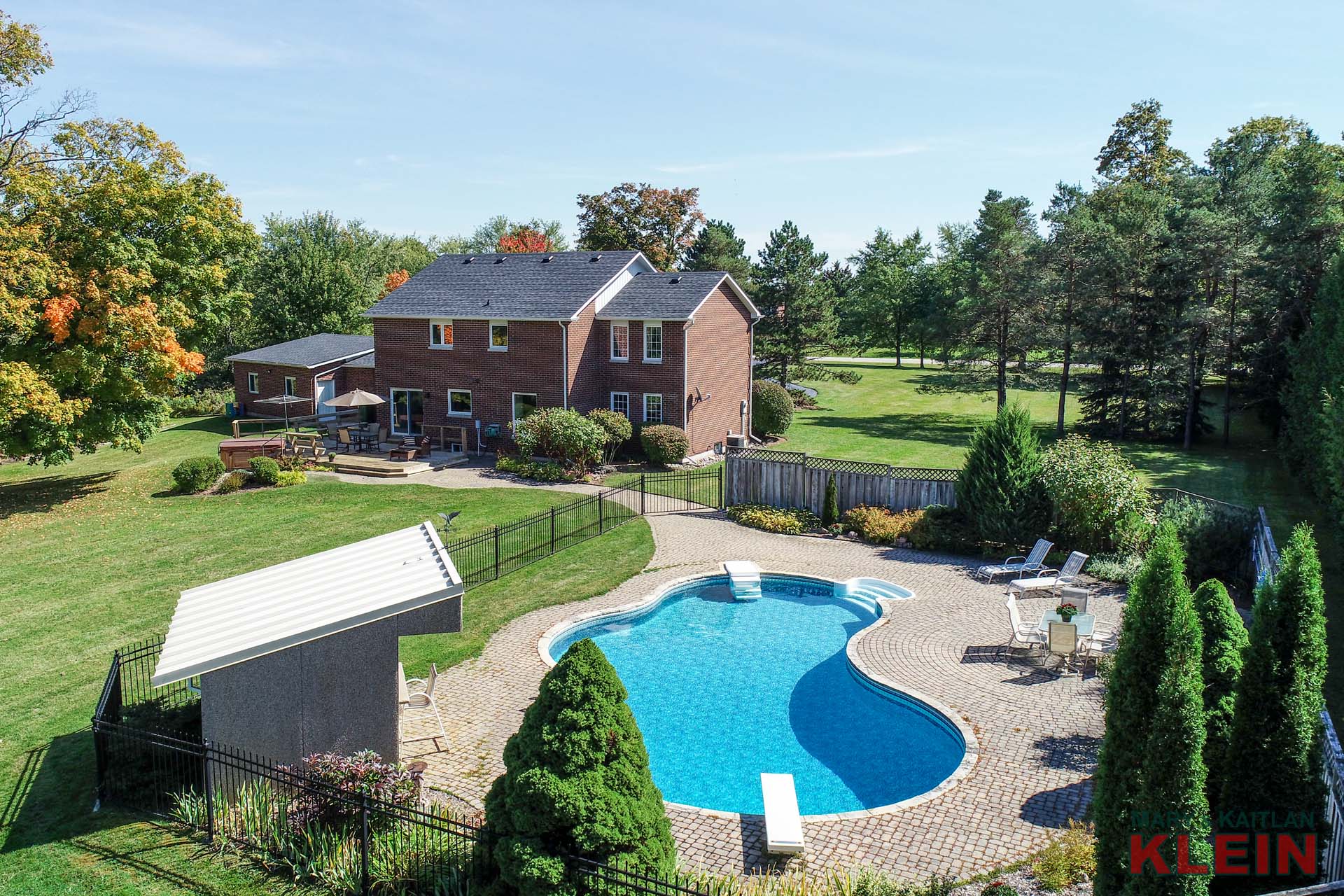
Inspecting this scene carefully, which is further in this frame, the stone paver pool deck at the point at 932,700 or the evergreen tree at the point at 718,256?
the evergreen tree at the point at 718,256

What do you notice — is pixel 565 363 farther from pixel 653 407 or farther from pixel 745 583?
pixel 745 583

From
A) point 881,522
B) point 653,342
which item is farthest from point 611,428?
point 881,522

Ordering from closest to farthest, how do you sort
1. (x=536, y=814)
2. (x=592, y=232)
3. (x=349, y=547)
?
(x=536, y=814), (x=349, y=547), (x=592, y=232)

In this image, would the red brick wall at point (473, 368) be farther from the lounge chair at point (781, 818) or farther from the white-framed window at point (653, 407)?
the lounge chair at point (781, 818)

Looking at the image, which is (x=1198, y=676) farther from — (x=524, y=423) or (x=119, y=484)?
(x=119, y=484)

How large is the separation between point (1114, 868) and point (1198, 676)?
5.72ft

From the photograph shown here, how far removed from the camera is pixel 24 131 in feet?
84.8

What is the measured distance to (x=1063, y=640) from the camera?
14234mm

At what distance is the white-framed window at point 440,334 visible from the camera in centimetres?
3509

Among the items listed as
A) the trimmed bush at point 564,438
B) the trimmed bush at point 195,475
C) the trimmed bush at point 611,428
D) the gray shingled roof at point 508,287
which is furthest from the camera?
the gray shingled roof at point 508,287

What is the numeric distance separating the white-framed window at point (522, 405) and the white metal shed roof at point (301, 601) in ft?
67.7

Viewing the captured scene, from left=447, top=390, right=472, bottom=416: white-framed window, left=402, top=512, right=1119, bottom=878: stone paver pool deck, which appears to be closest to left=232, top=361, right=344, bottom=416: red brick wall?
left=447, top=390, right=472, bottom=416: white-framed window

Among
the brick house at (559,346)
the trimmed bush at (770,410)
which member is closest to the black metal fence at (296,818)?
the brick house at (559,346)

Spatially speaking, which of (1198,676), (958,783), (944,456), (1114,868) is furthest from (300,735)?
(944,456)
